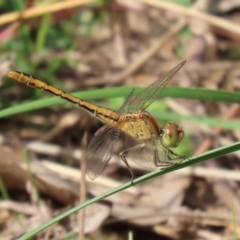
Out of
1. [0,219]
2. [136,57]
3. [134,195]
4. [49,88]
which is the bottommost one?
[0,219]

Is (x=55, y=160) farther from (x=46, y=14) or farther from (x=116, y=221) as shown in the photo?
(x=46, y=14)

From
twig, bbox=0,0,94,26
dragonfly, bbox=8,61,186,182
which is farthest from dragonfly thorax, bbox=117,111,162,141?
twig, bbox=0,0,94,26

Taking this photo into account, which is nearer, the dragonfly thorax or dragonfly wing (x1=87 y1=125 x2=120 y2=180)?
dragonfly wing (x1=87 y1=125 x2=120 y2=180)

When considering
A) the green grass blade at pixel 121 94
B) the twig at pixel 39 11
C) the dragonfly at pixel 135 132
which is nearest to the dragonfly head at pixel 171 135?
the dragonfly at pixel 135 132

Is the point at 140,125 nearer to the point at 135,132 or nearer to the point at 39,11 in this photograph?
the point at 135,132

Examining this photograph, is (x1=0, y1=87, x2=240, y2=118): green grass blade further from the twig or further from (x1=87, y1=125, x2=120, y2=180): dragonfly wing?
the twig

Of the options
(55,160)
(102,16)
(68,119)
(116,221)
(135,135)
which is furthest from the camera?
(102,16)

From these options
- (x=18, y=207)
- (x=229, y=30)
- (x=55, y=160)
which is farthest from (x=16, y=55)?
(x=229, y=30)
